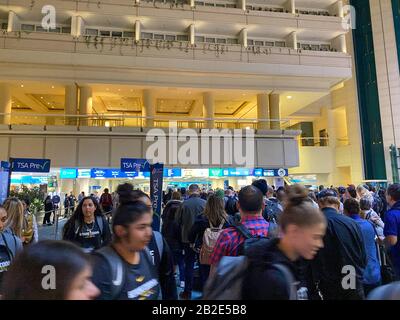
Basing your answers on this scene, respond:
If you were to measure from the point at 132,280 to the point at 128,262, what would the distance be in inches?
4.1

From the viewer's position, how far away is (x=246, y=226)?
2537mm

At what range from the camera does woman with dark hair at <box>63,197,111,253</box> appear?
11.6 feet

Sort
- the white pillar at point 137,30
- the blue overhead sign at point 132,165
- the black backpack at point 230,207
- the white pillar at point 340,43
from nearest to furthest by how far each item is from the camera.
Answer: the black backpack at point 230,207 < the blue overhead sign at point 132,165 < the white pillar at point 137,30 < the white pillar at point 340,43

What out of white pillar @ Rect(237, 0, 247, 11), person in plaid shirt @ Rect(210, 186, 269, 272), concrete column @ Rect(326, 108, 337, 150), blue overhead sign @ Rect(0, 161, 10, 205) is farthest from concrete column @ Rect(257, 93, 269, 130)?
person in plaid shirt @ Rect(210, 186, 269, 272)

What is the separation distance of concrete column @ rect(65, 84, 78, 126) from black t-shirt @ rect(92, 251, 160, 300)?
1742cm

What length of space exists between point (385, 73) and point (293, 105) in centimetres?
754

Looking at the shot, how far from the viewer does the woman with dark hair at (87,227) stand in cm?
355

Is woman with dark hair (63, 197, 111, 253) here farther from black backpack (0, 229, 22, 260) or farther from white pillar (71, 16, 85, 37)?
white pillar (71, 16, 85, 37)

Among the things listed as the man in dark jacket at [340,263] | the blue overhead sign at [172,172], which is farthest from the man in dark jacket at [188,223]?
the blue overhead sign at [172,172]

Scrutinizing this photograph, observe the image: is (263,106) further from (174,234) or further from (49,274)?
(49,274)

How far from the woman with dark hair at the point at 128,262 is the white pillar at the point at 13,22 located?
19664 mm

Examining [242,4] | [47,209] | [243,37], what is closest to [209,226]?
[47,209]

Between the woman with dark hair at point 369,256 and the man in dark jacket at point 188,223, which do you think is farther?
the man in dark jacket at point 188,223

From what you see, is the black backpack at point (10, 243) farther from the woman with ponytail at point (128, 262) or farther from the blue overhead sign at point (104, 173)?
the blue overhead sign at point (104, 173)
